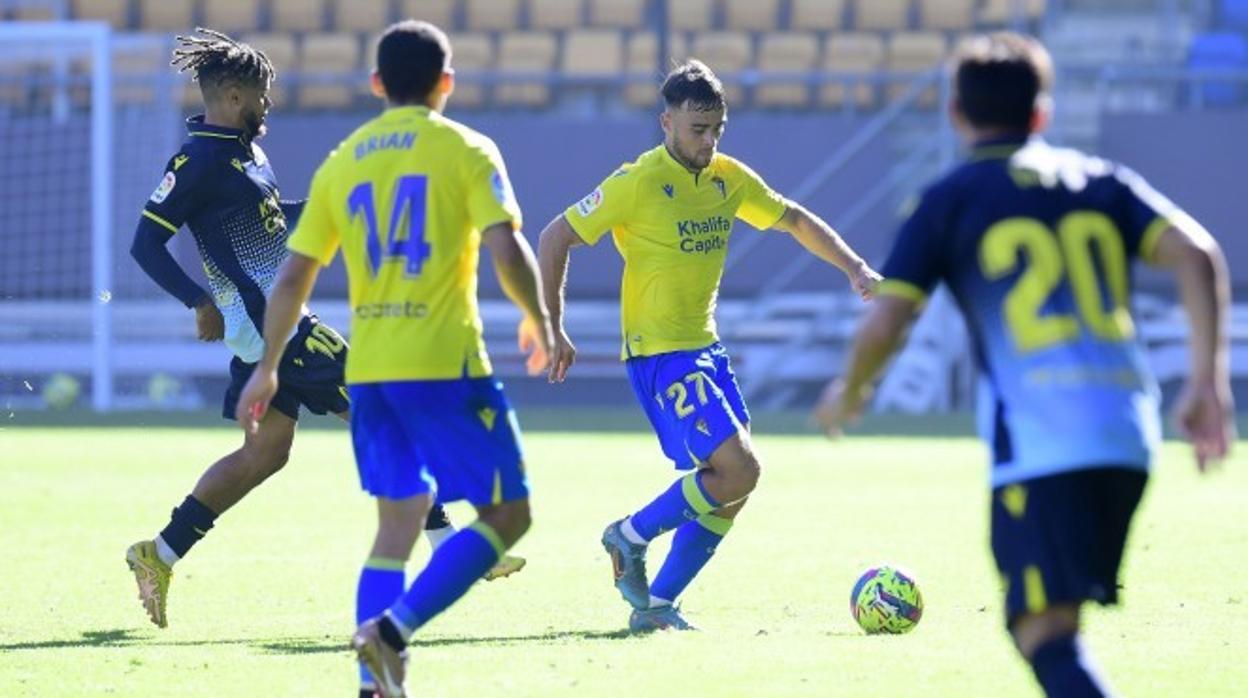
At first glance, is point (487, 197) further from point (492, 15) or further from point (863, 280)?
point (492, 15)

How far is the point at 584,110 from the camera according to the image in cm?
2530

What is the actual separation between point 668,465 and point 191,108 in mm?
10905

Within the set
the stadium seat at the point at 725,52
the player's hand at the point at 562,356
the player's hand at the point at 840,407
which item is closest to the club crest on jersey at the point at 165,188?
the player's hand at the point at 562,356

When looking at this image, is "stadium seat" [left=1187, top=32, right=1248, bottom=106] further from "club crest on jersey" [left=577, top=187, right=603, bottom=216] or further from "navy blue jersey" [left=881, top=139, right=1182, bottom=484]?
"navy blue jersey" [left=881, top=139, right=1182, bottom=484]

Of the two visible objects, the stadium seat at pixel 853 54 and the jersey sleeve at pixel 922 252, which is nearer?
the jersey sleeve at pixel 922 252

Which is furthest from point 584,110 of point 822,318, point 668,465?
point 668,465

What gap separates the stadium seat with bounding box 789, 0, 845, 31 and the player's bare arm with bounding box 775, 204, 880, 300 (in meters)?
18.0

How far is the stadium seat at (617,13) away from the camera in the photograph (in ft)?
88.1

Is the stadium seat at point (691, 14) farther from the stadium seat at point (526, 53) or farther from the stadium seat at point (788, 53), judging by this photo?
the stadium seat at point (526, 53)

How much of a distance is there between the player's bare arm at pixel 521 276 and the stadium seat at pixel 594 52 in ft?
65.7

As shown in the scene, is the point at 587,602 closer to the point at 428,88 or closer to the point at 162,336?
the point at 428,88

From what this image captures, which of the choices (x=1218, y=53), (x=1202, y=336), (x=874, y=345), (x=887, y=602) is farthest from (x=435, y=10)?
(x=1202, y=336)

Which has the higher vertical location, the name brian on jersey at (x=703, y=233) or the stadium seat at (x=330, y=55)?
the name brian on jersey at (x=703, y=233)

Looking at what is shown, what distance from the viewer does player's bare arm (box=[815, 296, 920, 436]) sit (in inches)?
203
